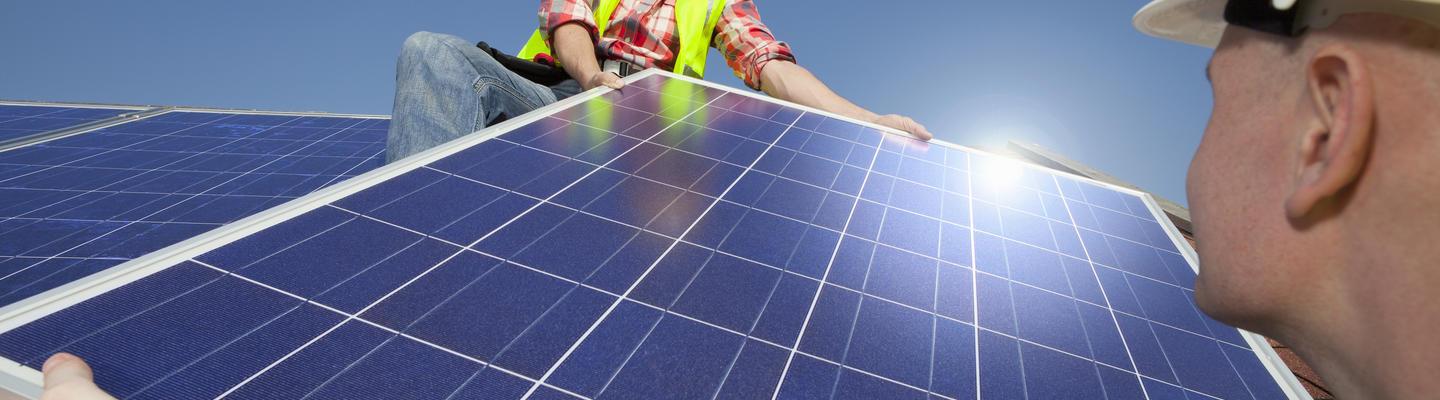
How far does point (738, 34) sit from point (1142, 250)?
3.61 metres

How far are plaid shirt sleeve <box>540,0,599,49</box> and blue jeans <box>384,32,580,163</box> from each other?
907mm

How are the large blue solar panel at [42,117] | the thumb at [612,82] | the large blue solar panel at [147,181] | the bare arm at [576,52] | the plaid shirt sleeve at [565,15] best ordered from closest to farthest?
the large blue solar panel at [147,181] < the thumb at [612,82] < the bare arm at [576,52] < the plaid shirt sleeve at [565,15] < the large blue solar panel at [42,117]

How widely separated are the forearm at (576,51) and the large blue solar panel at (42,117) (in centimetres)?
545

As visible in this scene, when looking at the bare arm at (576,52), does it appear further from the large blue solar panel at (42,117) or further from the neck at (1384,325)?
the large blue solar panel at (42,117)

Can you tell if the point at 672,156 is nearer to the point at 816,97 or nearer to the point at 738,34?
the point at 816,97

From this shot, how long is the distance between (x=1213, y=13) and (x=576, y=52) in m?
4.21

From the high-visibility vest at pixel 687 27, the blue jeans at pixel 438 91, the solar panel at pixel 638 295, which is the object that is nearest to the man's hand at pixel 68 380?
the solar panel at pixel 638 295

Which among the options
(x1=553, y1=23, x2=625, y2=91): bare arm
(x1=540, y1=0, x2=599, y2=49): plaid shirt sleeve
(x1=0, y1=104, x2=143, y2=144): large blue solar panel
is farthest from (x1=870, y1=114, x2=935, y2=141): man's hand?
(x1=0, y1=104, x2=143, y2=144): large blue solar panel

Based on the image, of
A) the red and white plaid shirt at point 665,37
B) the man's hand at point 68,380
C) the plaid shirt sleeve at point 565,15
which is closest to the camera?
the man's hand at point 68,380

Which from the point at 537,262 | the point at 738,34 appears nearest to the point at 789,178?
the point at 537,262

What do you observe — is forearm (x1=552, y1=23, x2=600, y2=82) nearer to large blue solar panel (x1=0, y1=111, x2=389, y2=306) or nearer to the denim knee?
the denim knee

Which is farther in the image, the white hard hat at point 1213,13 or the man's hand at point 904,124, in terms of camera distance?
the man's hand at point 904,124

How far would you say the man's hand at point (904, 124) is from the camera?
416cm

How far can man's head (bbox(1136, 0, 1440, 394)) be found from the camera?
3.12 ft
